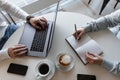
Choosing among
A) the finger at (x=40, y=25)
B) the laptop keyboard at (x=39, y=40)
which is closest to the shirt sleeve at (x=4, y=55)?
the laptop keyboard at (x=39, y=40)

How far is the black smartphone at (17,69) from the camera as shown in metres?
1.05

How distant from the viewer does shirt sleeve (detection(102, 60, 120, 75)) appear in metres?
1.00

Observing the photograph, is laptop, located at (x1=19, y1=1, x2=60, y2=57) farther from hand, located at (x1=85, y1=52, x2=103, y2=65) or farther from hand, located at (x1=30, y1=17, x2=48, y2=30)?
hand, located at (x1=85, y1=52, x2=103, y2=65)

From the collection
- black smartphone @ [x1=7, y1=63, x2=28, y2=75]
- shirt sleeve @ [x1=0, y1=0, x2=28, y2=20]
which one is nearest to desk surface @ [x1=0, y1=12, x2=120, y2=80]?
black smartphone @ [x1=7, y1=63, x2=28, y2=75]

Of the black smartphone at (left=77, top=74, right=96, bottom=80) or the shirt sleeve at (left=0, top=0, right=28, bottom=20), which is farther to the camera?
the shirt sleeve at (left=0, top=0, right=28, bottom=20)

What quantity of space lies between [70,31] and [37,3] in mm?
913

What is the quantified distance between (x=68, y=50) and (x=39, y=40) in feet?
0.63

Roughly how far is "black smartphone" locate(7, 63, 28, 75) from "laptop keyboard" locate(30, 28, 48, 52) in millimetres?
121

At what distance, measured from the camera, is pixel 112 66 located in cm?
101

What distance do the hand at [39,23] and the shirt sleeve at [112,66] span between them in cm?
45

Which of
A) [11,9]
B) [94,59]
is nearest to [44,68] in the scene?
[94,59]

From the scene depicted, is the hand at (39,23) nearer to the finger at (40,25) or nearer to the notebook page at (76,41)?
the finger at (40,25)

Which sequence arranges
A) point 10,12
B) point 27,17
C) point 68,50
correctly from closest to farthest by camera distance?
point 68,50, point 27,17, point 10,12

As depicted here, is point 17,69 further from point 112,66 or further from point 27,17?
point 112,66
